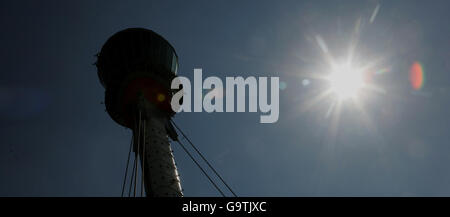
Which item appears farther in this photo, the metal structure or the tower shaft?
the metal structure

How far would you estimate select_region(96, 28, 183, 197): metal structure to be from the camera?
872 inches

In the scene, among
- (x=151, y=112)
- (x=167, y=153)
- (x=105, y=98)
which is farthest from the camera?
(x=105, y=98)

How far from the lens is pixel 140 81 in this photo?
78.9ft

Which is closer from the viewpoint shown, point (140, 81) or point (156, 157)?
point (156, 157)

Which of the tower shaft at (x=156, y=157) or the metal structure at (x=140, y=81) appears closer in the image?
the tower shaft at (x=156, y=157)

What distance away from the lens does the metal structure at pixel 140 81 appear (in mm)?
22141

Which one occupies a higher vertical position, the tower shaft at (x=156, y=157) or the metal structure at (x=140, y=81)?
the metal structure at (x=140, y=81)

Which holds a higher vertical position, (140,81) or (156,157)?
(140,81)

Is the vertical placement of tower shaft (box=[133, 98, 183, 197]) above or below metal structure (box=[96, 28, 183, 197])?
below
